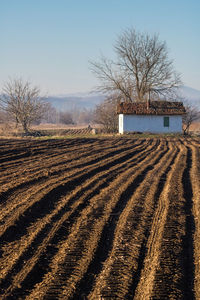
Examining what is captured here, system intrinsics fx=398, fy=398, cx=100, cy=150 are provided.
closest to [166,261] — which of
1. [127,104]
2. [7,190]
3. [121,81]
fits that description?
[7,190]

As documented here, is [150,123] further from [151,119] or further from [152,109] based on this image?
[152,109]

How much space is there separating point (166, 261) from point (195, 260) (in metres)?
0.43

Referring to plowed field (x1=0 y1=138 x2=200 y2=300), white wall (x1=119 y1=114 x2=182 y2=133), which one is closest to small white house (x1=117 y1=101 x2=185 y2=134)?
white wall (x1=119 y1=114 x2=182 y2=133)

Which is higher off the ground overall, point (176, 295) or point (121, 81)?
point (121, 81)

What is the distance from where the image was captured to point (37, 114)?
Answer: 3931 cm

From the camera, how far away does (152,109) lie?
3600 centimetres

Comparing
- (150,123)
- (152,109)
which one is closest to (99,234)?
(150,123)

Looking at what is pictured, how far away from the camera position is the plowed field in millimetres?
4738

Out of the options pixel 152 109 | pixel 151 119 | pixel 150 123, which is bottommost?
pixel 150 123

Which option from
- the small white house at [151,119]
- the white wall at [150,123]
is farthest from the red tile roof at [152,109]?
the white wall at [150,123]

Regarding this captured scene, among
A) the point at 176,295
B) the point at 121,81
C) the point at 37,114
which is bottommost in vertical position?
the point at 176,295

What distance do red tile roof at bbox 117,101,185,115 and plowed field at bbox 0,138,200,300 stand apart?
76.7 ft

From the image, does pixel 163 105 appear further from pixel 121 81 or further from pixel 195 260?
pixel 195 260

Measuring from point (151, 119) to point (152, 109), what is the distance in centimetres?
95
